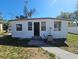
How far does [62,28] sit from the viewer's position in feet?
73.0

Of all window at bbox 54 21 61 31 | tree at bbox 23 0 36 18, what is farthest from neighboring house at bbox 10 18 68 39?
tree at bbox 23 0 36 18

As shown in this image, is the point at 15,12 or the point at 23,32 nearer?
the point at 23,32

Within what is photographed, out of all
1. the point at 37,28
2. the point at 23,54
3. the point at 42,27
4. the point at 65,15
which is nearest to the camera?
the point at 23,54

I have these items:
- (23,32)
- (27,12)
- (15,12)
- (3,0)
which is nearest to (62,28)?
(23,32)

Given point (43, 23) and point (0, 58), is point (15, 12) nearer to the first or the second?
point (43, 23)

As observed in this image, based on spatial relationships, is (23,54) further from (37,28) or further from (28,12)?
(28,12)

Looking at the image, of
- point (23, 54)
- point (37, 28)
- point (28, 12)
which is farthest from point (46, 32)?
point (28, 12)

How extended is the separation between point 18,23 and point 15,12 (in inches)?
1321

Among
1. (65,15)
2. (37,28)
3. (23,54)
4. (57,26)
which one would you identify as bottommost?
(23,54)

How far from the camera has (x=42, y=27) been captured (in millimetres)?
21953

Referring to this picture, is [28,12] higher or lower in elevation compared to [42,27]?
higher

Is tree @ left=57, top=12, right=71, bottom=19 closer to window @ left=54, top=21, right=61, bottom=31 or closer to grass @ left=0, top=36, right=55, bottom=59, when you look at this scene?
window @ left=54, top=21, right=61, bottom=31

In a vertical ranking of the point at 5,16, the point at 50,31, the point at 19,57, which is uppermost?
the point at 5,16

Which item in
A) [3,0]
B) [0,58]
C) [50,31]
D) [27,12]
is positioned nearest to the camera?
[0,58]
